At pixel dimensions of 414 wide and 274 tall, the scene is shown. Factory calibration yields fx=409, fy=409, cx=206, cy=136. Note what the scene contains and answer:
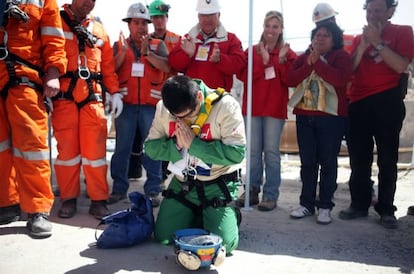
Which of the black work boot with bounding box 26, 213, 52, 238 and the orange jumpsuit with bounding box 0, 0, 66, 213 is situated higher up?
the orange jumpsuit with bounding box 0, 0, 66, 213

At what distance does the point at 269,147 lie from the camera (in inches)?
166

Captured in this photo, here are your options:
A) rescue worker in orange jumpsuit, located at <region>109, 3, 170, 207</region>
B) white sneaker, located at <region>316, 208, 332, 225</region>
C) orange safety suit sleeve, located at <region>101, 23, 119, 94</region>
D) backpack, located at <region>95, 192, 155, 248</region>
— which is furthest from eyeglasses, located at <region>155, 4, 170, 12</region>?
white sneaker, located at <region>316, 208, 332, 225</region>

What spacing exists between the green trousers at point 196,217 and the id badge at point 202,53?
1519 millimetres

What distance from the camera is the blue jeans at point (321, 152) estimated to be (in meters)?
3.79

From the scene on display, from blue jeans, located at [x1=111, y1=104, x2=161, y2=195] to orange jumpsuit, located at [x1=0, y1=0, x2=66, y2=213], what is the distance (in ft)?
3.65

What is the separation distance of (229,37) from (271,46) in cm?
46

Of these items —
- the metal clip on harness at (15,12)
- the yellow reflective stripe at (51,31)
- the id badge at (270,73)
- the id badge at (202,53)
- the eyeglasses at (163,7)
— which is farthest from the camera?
the eyeglasses at (163,7)

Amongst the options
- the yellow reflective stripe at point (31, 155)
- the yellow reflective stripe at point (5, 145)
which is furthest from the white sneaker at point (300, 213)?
the yellow reflective stripe at point (5, 145)

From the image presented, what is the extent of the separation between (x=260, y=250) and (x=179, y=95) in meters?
1.37

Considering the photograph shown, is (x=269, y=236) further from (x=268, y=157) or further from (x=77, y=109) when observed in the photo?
(x=77, y=109)

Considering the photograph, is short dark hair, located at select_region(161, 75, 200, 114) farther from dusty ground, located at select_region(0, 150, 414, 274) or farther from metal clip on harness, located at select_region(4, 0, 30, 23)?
metal clip on harness, located at select_region(4, 0, 30, 23)

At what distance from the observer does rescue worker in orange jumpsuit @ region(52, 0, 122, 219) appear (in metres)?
3.66

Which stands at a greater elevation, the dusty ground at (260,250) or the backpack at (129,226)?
the backpack at (129,226)

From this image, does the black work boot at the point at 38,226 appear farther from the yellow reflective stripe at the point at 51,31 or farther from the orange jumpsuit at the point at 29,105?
the yellow reflective stripe at the point at 51,31
